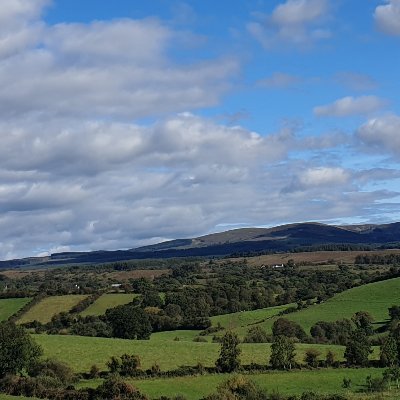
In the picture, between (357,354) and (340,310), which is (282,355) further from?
(340,310)

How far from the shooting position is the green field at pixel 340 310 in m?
125

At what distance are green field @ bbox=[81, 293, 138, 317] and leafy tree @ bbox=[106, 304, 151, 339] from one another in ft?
98.0

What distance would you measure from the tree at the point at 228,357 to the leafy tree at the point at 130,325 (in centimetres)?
4026

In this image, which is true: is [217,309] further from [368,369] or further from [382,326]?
[368,369]

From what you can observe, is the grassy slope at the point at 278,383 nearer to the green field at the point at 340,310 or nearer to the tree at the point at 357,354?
the tree at the point at 357,354

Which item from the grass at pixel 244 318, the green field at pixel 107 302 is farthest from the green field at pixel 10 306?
the grass at pixel 244 318

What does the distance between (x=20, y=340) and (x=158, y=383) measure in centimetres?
1751

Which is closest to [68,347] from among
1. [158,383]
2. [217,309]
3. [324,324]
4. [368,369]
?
[158,383]

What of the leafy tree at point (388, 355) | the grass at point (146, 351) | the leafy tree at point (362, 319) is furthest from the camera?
the leafy tree at point (362, 319)

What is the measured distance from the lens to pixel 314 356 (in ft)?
269

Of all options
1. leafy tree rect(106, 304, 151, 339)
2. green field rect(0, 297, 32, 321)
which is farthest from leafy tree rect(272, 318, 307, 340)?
green field rect(0, 297, 32, 321)

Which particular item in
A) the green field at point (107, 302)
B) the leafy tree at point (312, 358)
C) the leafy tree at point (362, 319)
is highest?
the green field at point (107, 302)

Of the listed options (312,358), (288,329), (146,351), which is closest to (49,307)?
(288,329)

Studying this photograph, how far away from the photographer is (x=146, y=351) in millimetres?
86875
